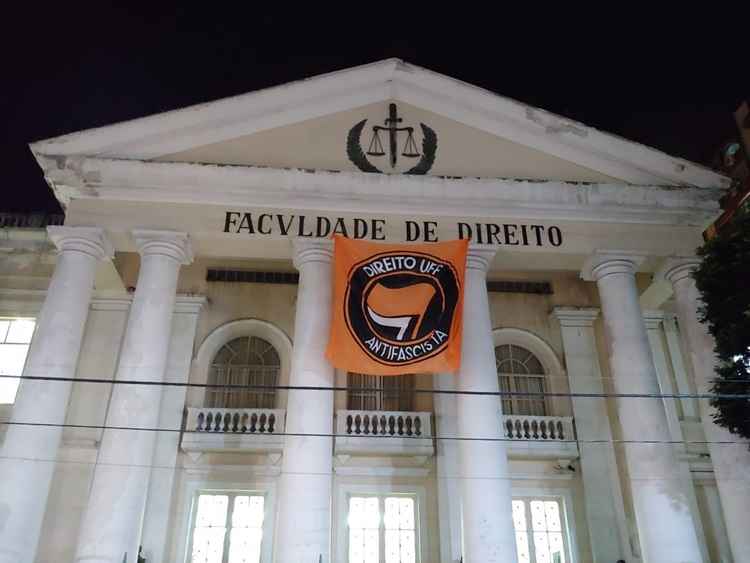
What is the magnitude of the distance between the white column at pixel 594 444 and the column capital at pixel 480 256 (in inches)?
159

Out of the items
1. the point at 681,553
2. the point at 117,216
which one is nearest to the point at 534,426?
the point at 681,553

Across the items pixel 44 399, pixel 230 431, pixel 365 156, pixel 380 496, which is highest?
pixel 365 156

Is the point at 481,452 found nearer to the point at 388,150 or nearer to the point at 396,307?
the point at 396,307

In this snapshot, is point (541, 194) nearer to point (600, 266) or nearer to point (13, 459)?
point (600, 266)

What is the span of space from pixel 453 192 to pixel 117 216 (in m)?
7.03

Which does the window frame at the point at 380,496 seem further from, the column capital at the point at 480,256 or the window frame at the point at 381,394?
the column capital at the point at 480,256

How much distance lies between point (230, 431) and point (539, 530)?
731cm

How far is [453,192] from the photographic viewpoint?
1457cm

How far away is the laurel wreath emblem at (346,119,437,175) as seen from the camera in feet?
48.5

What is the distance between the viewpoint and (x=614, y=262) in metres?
14.4

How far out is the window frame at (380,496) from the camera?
47.9 ft

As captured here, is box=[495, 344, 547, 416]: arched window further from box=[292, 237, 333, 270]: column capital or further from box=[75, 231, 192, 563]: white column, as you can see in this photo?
box=[75, 231, 192, 563]: white column

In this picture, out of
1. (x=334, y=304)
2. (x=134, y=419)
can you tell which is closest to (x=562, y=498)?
(x=334, y=304)

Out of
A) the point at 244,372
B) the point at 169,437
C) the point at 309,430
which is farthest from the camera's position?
the point at 244,372
